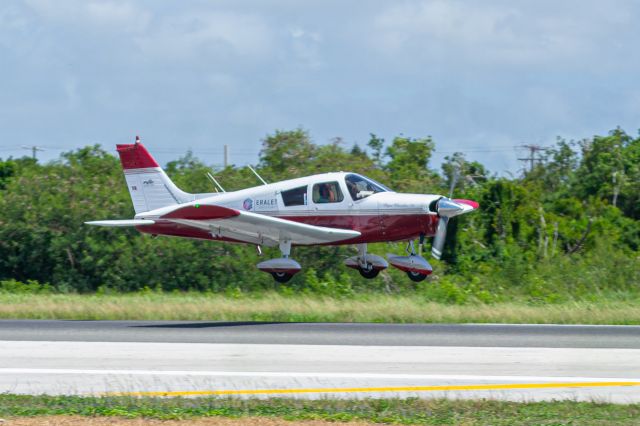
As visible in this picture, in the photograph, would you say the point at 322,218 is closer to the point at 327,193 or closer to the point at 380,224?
the point at 327,193

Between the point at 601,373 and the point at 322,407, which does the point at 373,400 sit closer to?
the point at 322,407

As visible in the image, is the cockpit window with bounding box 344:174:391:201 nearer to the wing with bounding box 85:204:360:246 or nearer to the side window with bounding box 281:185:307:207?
the wing with bounding box 85:204:360:246

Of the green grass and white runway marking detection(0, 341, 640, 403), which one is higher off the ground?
the green grass

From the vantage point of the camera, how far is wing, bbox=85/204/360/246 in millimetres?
22906

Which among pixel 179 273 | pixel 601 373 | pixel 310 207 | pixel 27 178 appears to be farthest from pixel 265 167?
pixel 601 373

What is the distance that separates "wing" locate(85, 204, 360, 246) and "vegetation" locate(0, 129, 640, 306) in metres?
4.66

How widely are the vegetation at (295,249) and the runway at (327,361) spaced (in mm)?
11261

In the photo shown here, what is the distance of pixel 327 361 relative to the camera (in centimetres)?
1423

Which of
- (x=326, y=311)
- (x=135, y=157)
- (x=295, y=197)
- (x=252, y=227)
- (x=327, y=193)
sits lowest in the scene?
(x=326, y=311)

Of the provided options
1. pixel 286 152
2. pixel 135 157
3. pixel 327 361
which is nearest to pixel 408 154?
pixel 286 152

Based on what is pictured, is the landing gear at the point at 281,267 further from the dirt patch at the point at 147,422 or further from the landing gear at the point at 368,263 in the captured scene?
the dirt patch at the point at 147,422

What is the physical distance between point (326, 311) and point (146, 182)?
26.4ft

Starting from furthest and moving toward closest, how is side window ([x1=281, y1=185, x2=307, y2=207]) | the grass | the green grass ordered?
side window ([x1=281, y1=185, x2=307, y2=207])
the grass
the green grass

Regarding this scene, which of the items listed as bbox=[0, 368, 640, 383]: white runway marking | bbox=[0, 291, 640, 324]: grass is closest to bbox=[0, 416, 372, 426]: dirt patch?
bbox=[0, 368, 640, 383]: white runway marking
